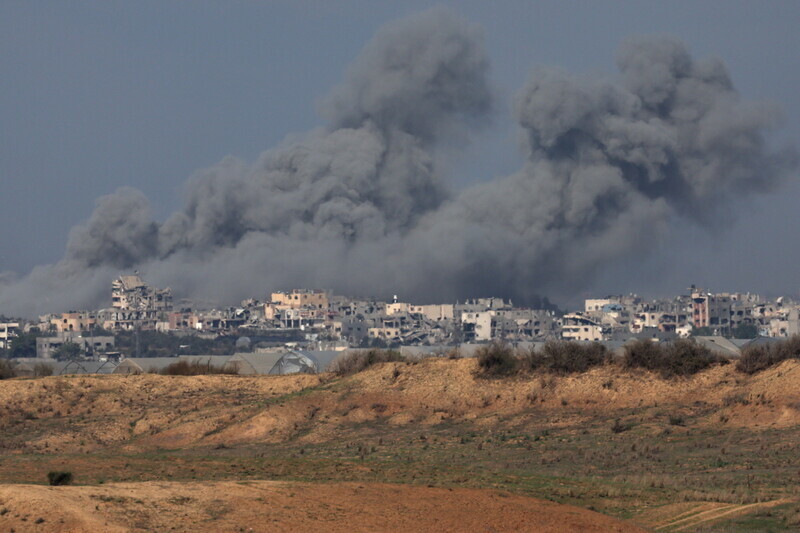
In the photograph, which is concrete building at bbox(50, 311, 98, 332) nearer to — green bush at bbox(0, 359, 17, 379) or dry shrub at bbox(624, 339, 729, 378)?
green bush at bbox(0, 359, 17, 379)

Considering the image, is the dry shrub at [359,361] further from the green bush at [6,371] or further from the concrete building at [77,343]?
the concrete building at [77,343]

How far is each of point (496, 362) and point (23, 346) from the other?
329 feet

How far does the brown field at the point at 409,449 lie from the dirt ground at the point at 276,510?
0.15 ft

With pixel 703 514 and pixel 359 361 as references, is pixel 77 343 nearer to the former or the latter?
pixel 359 361

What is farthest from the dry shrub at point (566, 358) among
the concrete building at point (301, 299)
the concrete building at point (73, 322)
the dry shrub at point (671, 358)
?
the concrete building at point (301, 299)

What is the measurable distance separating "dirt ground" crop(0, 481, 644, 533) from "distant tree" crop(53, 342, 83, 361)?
97511mm

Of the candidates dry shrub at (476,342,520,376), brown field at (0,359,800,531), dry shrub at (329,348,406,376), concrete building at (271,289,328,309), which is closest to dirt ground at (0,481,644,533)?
brown field at (0,359,800,531)

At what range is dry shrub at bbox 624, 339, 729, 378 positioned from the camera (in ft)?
118

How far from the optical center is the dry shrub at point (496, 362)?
124 ft

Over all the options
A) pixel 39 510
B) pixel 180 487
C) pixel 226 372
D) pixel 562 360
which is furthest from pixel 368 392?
pixel 39 510

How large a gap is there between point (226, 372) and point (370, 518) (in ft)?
106

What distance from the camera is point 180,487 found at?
18.4 meters

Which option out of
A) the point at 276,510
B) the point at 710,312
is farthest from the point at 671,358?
the point at 710,312

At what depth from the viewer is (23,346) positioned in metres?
128
